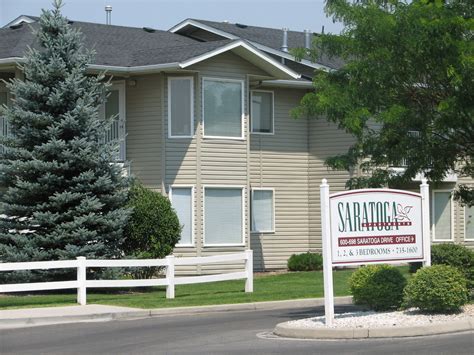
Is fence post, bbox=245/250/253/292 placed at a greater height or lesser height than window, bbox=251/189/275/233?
lesser

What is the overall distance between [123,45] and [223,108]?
4.16 metres

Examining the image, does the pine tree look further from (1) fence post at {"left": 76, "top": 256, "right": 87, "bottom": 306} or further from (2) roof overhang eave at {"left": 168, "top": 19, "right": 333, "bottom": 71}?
(2) roof overhang eave at {"left": 168, "top": 19, "right": 333, "bottom": 71}

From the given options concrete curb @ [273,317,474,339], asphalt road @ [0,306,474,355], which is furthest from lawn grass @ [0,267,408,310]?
concrete curb @ [273,317,474,339]

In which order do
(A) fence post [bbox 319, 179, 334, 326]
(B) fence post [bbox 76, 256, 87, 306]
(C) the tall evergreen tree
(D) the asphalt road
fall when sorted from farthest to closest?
(B) fence post [bbox 76, 256, 87, 306] → (C) the tall evergreen tree → (A) fence post [bbox 319, 179, 334, 326] → (D) the asphalt road

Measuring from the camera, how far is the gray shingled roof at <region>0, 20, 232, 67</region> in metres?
29.7

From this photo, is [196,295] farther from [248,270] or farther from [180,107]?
[180,107]

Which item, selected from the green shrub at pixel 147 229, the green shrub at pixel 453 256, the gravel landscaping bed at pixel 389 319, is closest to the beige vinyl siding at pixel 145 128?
the green shrub at pixel 147 229

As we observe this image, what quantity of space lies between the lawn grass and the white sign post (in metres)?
5.76

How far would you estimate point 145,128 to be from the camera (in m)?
31.0

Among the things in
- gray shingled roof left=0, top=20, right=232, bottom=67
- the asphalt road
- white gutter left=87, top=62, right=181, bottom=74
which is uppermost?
gray shingled roof left=0, top=20, right=232, bottom=67

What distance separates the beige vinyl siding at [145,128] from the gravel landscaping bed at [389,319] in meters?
14.9

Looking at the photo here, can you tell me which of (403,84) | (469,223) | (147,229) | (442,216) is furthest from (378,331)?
(469,223)

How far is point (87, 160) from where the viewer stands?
82.4 ft

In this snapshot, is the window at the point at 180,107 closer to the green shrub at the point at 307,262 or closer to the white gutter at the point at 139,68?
the white gutter at the point at 139,68
